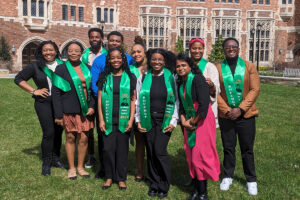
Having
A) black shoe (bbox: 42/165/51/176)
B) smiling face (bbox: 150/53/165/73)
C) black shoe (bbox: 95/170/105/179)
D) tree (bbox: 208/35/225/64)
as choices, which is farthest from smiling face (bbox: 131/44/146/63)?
tree (bbox: 208/35/225/64)

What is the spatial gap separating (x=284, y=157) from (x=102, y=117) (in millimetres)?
3305

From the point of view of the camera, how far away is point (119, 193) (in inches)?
152

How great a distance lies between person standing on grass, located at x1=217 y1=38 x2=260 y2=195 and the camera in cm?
373

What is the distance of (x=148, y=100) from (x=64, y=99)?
1234 mm

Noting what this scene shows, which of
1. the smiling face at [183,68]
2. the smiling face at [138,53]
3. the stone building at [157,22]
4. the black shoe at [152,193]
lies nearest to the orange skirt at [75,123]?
the smiling face at [138,53]

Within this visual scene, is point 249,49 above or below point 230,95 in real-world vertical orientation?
above

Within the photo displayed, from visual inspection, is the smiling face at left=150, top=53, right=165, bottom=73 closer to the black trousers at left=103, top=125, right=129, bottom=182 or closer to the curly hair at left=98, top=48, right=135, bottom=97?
the curly hair at left=98, top=48, right=135, bottom=97

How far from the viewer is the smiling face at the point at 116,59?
12.4ft

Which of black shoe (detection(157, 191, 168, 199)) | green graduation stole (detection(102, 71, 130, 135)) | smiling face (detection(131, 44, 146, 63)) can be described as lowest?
black shoe (detection(157, 191, 168, 199))

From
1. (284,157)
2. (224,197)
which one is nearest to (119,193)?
(224,197)

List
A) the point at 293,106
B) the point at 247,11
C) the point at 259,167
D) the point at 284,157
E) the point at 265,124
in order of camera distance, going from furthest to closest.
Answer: the point at 247,11, the point at 293,106, the point at 265,124, the point at 284,157, the point at 259,167

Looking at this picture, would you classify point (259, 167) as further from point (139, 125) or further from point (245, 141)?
point (139, 125)

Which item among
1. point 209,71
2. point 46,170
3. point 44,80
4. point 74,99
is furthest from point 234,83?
point 46,170

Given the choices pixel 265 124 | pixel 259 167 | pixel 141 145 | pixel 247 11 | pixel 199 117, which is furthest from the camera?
pixel 247 11
